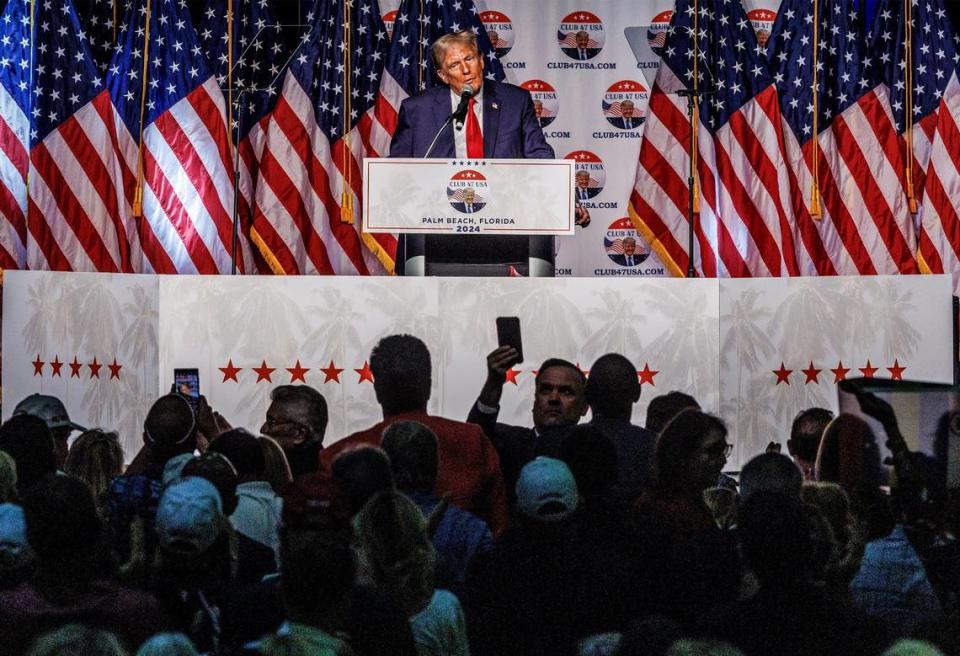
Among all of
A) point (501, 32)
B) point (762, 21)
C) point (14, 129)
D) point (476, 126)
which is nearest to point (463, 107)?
point (476, 126)

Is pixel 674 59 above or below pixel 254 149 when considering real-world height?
above

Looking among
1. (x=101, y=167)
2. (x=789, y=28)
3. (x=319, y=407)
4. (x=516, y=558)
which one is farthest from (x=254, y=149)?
(x=516, y=558)

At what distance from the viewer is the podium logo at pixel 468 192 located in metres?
6.15

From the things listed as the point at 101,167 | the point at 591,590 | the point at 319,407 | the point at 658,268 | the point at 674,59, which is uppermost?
the point at 674,59

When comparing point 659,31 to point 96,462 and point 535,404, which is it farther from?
point 96,462

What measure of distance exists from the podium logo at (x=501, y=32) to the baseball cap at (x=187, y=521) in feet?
24.5

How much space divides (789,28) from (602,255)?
7.08ft

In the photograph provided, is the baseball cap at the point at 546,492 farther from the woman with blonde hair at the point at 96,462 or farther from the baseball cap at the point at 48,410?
the baseball cap at the point at 48,410

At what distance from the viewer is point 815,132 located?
948 centimetres

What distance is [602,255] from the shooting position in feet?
32.9

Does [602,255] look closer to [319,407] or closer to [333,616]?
[319,407]

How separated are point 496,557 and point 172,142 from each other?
6717 millimetres

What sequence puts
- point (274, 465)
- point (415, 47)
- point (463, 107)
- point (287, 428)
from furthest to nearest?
point (415, 47) < point (463, 107) < point (287, 428) < point (274, 465)

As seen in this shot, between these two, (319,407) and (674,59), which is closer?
(319,407)
